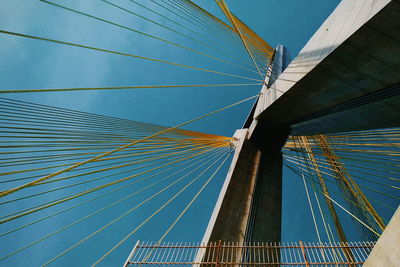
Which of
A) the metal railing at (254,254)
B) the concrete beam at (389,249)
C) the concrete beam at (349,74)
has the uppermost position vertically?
the concrete beam at (349,74)

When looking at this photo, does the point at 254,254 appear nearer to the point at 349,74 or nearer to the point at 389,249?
the point at 389,249

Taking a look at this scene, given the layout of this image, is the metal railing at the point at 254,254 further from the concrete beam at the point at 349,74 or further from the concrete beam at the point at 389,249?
the concrete beam at the point at 349,74

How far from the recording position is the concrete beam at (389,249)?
10.3ft

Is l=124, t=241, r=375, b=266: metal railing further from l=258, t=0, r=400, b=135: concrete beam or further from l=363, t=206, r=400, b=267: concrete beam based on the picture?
l=258, t=0, r=400, b=135: concrete beam

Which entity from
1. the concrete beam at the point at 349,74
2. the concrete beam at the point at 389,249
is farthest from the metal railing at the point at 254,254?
the concrete beam at the point at 349,74

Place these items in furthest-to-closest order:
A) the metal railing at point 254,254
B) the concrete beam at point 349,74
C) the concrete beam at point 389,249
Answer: the metal railing at point 254,254 < the concrete beam at point 349,74 < the concrete beam at point 389,249

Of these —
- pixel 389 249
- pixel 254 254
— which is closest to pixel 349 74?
pixel 389 249

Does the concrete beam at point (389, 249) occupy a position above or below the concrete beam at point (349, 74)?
below

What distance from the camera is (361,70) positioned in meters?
5.39

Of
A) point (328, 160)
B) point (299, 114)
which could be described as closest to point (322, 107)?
point (299, 114)

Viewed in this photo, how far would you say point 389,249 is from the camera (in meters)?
3.25

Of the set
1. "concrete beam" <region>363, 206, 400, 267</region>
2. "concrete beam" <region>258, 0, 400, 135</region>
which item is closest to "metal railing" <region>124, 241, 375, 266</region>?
"concrete beam" <region>363, 206, 400, 267</region>

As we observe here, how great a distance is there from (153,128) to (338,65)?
19.0ft

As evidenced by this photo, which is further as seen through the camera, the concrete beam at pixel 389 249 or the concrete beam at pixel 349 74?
the concrete beam at pixel 349 74
